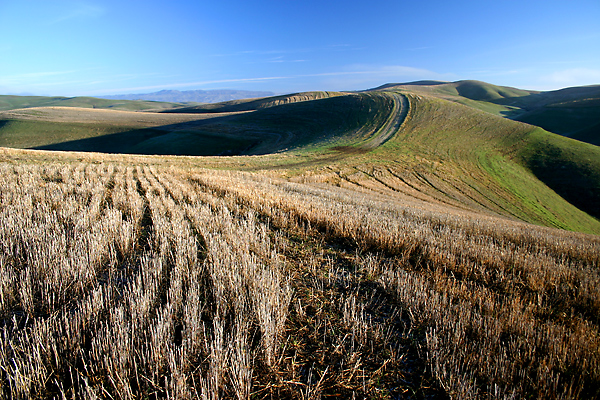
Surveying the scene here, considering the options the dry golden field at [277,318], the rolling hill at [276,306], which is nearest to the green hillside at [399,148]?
the rolling hill at [276,306]

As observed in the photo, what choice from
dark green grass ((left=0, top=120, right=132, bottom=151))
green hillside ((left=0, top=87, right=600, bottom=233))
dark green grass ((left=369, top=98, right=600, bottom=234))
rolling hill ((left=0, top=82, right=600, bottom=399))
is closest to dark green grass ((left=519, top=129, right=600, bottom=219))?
dark green grass ((left=369, top=98, right=600, bottom=234))

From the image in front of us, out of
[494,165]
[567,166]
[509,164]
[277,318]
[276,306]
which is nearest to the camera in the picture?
[277,318]

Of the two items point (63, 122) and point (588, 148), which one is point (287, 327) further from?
point (63, 122)

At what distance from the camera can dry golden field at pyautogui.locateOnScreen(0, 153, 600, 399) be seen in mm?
2262

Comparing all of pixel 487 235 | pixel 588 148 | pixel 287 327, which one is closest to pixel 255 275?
pixel 287 327

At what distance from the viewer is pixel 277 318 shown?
3.02 meters

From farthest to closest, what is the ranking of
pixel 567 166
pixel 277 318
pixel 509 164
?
pixel 509 164 → pixel 567 166 → pixel 277 318

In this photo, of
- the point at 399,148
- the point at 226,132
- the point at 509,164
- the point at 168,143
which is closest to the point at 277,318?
the point at 399,148

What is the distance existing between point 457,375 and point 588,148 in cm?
5822

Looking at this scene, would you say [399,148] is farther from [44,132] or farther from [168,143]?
[44,132]

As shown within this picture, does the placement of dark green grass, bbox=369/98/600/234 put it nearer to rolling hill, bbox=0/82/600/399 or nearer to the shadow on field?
rolling hill, bbox=0/82/600/399

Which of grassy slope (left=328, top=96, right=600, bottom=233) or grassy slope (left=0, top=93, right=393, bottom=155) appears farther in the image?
grassy slope (left=0, top=93, right=393, bottom=155)

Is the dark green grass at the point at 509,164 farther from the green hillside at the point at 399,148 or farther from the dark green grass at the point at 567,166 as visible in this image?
the green hillside at the point at 399,148

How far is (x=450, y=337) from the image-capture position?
9.44 ft
